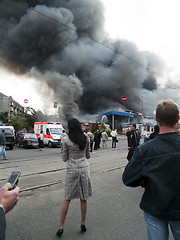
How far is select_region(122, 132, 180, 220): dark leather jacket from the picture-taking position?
4.21 feet

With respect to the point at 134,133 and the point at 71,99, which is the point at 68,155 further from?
the point at 71,99

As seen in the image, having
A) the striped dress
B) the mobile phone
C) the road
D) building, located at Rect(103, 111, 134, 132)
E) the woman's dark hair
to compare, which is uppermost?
building, located at Rect(103, 111, 134, 132)

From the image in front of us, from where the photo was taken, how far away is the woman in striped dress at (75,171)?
2.55 m

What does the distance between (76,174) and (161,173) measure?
1476 millimetres

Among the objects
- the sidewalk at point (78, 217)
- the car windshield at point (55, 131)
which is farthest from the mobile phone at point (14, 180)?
the car windshield at point (55, 131)

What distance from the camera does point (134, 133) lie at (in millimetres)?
6379

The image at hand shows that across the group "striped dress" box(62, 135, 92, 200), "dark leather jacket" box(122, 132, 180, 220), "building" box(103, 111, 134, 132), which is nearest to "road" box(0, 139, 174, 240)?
"striped dress" box(62, 135, 92, 200)

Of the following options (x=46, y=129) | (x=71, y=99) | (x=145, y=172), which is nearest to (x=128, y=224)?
(x=145, y=172)

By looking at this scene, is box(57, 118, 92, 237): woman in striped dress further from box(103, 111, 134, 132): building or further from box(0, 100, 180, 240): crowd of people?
box(103, 111, 134, 132): building

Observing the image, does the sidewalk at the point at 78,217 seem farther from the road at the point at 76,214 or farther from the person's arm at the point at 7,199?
the person's arm at the point at 7,199

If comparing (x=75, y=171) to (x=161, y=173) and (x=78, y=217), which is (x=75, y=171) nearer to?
(x=78, y=217)

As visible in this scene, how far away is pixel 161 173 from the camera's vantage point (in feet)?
4.28

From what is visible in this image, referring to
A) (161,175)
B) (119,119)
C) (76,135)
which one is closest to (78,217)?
(76,135)

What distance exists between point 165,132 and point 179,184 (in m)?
0.38
